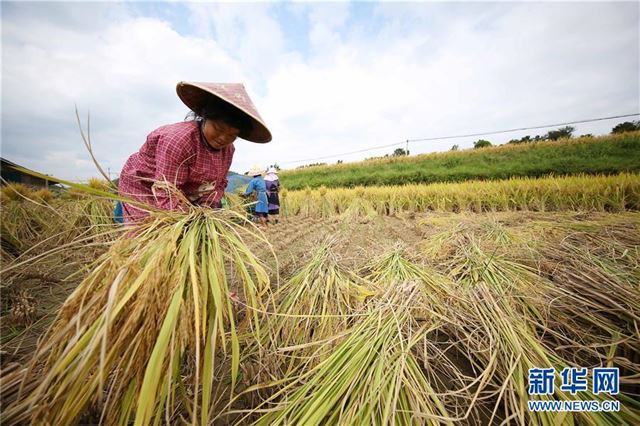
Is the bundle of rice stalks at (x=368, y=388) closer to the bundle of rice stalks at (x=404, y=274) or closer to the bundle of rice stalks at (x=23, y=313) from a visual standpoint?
the bundle of rice stalks at (x=404, y=274)

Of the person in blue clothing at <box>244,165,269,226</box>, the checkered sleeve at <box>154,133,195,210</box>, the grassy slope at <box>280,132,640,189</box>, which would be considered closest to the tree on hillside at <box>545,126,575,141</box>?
the grassy slope at <box>280,132,640,189</box>

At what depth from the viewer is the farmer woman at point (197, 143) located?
1212 mm

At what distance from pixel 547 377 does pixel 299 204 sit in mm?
6761

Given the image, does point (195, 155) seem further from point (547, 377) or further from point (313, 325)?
point (547, 377)

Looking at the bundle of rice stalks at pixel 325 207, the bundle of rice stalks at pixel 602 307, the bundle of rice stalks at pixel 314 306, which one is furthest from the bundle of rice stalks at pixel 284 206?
the bundle of rice stalks at pixel 602 307

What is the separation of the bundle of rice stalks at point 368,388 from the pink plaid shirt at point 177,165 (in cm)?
86

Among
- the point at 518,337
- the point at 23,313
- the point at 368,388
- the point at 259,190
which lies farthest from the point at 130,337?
the point at 259,190

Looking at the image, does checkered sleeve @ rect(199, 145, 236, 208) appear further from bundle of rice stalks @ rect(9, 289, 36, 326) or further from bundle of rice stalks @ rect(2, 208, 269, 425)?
bundle of rice stalks @ rect(9, 289, 36, 326)

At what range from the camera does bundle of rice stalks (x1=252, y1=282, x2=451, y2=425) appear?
2.39ft

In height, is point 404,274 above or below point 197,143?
below

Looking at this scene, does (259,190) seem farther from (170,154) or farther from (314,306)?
(314,306)

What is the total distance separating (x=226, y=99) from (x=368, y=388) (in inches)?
52.2

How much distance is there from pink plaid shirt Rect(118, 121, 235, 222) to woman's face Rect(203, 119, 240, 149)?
4 cm

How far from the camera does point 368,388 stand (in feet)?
2.69
